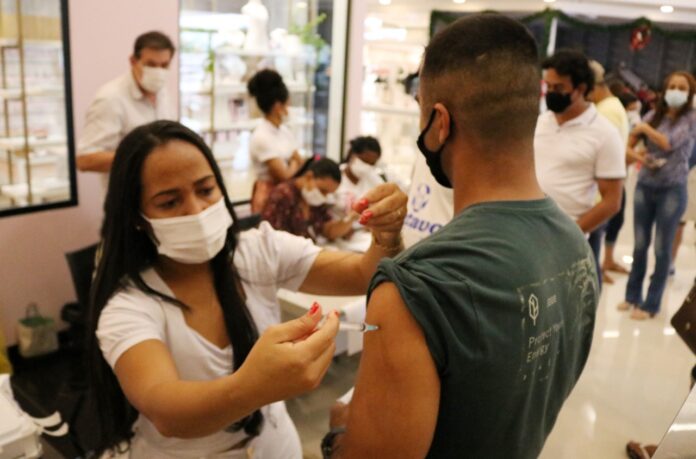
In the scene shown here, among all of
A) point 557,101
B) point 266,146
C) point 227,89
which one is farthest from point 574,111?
point 227,89

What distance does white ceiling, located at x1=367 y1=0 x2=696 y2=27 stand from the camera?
29.8ft

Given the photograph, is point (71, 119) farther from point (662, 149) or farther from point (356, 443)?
point (662, 149)

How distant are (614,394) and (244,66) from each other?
3316 millimetres

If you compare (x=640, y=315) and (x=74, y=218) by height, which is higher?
(x=74, y=218)

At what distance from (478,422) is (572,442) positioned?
2.25 meters

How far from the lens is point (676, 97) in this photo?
4164 mm

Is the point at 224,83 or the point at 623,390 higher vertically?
the point at 224,83

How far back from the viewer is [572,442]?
2.87m

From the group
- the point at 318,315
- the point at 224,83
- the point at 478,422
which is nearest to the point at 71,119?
the point at 224,83

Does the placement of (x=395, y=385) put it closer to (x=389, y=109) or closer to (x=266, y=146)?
(x=266, y=146)

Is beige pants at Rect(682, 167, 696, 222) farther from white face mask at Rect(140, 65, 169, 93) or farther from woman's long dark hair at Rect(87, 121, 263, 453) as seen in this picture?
woman's long dark hair at Rect(87, 121, 263, 453)

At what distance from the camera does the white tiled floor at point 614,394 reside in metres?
2.88

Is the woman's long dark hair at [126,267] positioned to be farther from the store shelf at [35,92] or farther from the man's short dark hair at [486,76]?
the store shelf at [35,92]

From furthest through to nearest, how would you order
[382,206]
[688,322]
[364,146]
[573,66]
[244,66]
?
[244,66]
[364,146]
[573,66]
[688,322]
[382,206]
